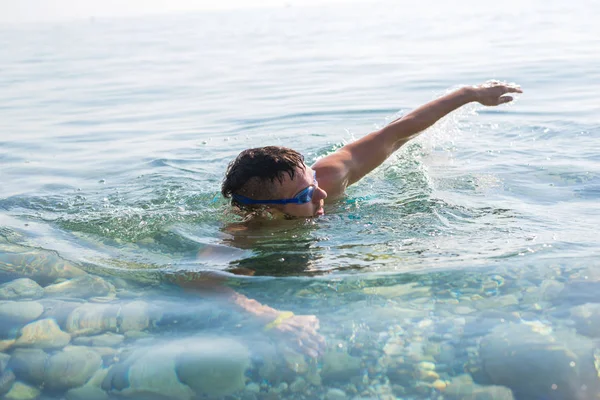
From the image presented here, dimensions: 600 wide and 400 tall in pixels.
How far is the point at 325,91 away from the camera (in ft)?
33.4

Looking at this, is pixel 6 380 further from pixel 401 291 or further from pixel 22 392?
pixel 401 291

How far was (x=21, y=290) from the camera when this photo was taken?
3467 mm

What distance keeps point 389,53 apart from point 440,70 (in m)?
3.13

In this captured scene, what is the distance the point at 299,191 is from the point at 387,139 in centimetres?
102

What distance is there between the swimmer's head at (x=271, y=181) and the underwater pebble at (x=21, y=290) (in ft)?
3.87

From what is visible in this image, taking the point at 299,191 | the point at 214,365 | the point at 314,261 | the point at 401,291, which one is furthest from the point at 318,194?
the point at 214,365

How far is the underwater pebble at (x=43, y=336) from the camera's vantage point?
9.51 ft

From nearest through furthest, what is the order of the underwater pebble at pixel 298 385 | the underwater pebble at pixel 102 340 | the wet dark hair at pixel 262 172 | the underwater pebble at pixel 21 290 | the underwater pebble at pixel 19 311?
the underwater pebble at pixel 298 385, the underwater pebble at pixel 102 340, the underwater pebble at pixel 19 311, the underwater pebble at pixel 21 290, the wet dark hair at pixel 262 172

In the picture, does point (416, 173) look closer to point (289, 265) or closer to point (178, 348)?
point (289, 265)

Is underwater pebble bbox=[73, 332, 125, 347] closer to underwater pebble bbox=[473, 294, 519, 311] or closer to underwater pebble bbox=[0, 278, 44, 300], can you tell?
underwater pebble bbox=[0, 278, 44, 300]

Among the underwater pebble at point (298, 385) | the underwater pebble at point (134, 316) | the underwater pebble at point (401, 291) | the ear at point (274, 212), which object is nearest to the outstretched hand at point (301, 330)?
the underwater pebble at point (298, 385)

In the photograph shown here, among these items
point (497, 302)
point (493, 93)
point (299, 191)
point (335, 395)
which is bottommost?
point (335, 395)

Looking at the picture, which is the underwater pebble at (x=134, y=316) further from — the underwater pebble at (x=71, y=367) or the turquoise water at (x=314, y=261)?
the underwater pebble at (x=71, y=367)

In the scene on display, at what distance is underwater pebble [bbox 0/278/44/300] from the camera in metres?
3.39
